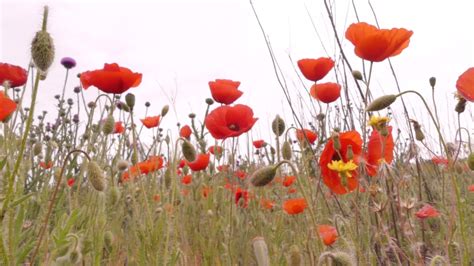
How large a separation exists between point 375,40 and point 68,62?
7.35 ft

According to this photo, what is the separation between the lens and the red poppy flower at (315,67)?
2.10 metres

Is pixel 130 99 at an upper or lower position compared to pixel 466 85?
upper

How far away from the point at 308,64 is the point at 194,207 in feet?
4.01

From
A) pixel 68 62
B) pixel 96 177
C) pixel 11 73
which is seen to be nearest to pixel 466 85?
pixel 96 177

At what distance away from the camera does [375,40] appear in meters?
1.69

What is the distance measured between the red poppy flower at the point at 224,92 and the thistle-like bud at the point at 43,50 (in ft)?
3.98

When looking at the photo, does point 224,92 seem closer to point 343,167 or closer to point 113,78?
→ point 113,78

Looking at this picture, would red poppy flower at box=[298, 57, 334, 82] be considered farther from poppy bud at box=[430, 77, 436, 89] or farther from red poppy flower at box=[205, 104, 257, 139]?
poppy bud at box=[430, 77, 436, 89]

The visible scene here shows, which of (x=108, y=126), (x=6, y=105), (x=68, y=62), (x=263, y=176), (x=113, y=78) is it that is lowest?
(x=263, y=176)

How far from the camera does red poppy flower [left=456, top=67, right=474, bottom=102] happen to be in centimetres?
113

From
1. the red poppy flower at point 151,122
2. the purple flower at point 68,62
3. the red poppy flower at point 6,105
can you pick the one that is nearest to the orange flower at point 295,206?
the red poppy flower at point 151,122

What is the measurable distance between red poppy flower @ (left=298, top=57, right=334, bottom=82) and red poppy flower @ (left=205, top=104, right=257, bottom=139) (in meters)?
0.29

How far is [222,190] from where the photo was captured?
303 cm

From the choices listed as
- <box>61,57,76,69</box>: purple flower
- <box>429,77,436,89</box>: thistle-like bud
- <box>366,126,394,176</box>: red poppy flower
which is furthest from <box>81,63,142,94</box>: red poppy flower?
<box>61,57,76,69</box>: purple flower
